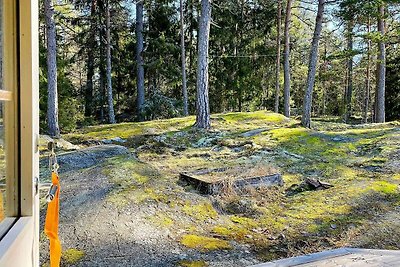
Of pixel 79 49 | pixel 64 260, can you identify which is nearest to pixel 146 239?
pixel 64 260

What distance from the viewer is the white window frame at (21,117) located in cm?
103

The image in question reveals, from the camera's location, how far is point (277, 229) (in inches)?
137

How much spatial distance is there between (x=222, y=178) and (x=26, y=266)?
3504mm

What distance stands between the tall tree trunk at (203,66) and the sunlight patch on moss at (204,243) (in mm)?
5370

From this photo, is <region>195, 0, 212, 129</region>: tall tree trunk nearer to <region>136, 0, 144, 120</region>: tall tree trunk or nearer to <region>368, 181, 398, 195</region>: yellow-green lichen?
<region>368, 181, 398, 195</region>: yellow-green lichen

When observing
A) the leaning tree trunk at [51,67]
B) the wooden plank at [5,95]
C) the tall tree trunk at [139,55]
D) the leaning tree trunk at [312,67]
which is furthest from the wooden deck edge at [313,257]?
the tall tree trunk at [139,55]

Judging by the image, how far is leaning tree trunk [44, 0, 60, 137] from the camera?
7488mm

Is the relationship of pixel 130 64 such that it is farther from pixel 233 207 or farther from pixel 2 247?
pixel 2 247

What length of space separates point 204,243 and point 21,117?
2309 mm

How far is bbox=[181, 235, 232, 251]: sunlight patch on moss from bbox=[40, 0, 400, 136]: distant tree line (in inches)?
341

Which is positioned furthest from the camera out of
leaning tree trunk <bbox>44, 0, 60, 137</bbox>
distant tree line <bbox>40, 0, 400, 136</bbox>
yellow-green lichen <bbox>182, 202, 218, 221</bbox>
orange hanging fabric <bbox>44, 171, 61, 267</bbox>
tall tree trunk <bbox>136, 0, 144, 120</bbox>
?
tall tree trunk <bbox>136, 0, 144, 120</bbox>

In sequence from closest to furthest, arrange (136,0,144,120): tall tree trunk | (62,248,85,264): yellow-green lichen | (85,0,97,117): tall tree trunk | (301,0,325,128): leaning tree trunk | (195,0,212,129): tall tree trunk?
(62,248,85,264): yellow-green lichen < (195,0,212,129): tall tree trunk < (301,0,325,128): leaning tree trunk < (85,0,97,117): tall tree trunk < (136,0,144,120): tall tree trunk

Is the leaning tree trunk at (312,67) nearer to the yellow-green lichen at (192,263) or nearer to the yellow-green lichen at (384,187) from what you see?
the yellow-green lichen at (384,187)

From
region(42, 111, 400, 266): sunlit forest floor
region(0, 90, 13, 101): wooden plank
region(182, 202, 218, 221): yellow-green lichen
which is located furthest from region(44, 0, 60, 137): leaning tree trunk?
region(0, 90, 13, 101): wooden plank
